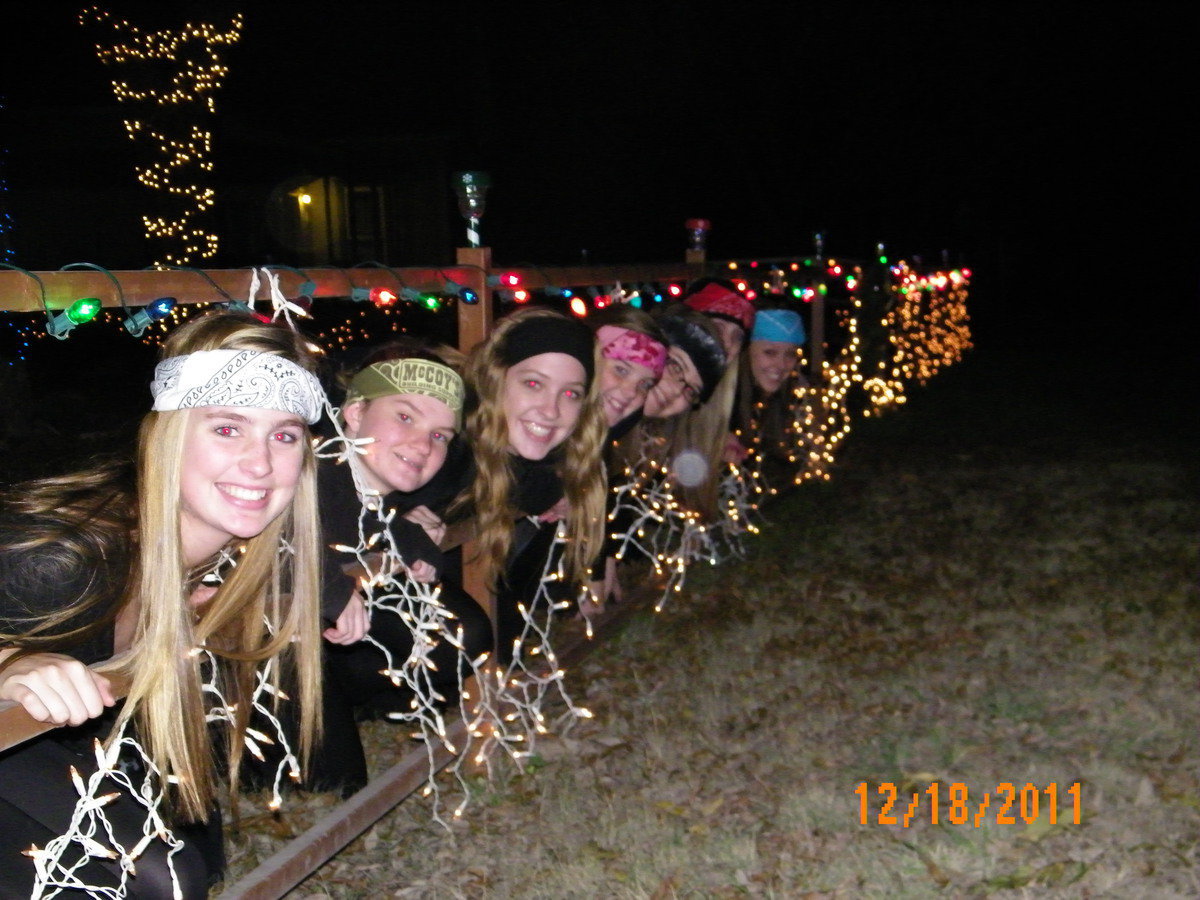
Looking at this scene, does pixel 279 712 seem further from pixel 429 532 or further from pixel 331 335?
pixel 331 335

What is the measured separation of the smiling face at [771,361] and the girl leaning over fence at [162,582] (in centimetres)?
419

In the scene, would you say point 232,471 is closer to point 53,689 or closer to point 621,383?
point 53,689

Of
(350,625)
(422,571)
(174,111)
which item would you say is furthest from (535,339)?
(174,111)

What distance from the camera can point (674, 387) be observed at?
525 centimetres

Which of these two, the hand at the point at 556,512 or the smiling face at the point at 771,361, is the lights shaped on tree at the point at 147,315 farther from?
the smiling face at the point at 771,361

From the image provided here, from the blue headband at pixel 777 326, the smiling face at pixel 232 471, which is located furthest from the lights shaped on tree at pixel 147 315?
the blue headband at pixel 777 326

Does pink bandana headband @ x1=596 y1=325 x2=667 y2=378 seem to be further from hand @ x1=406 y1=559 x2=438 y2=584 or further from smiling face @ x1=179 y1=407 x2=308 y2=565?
smiling face @ x1=179 y1=407 x2=308 y2=565

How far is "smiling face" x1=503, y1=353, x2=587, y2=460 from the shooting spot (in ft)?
13.0

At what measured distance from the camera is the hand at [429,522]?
3.85m

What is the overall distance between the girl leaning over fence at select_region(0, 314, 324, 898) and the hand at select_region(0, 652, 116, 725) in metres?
0.01

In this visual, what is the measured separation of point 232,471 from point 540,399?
1.59 metres

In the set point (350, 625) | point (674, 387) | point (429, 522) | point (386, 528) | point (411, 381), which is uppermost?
point (411, 381)

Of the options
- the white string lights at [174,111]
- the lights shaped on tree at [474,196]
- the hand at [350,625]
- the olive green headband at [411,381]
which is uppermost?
the white string lights at [174,111]
